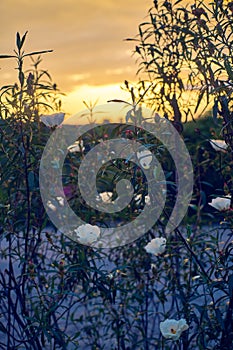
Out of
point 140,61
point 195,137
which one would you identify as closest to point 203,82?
point 140,61

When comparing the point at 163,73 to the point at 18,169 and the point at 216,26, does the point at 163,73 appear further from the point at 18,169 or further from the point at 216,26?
the point at 18,169

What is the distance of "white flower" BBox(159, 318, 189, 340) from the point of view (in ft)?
6.64

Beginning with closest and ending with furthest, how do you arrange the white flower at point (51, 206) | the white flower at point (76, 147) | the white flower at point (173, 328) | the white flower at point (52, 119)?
the white flower at point (173, 328)
the white flower at point (52, 119)
the white flower at point (51, 206)
the white flower at point (76, 147)

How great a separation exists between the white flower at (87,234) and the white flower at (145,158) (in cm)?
33

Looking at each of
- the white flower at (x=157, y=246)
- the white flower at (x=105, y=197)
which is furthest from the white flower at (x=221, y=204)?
the white flower at (x=105, y=197)

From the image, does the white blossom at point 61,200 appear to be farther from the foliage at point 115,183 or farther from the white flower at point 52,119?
the white flower at point 52,119

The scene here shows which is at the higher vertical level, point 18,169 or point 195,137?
point 195,137

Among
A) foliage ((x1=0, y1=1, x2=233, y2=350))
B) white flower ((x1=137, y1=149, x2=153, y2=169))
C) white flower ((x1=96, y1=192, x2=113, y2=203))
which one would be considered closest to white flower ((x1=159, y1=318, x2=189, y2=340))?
foliage ((x1=0, y1=1, x2=233, y2=350))

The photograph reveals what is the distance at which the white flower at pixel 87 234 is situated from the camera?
209cm

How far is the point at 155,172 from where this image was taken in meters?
1.99

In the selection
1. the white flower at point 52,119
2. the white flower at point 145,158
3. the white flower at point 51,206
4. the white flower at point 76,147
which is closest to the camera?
the white flower at point 145,158

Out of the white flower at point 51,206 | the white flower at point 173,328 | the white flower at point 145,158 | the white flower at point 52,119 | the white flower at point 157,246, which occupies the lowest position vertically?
the white flower at point 173,328

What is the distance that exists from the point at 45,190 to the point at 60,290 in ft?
1.49

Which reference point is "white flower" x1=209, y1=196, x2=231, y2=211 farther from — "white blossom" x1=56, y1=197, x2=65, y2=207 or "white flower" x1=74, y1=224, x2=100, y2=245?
"white blossom" x1=56, y1=197, x2=65, y2=207
